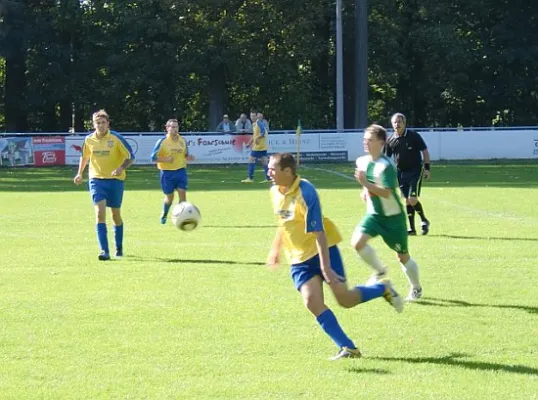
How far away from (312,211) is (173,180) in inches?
419

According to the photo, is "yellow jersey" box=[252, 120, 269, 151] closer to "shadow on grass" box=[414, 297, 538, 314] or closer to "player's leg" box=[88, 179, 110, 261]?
"player's leg" box=[88, 179, 110, 261]

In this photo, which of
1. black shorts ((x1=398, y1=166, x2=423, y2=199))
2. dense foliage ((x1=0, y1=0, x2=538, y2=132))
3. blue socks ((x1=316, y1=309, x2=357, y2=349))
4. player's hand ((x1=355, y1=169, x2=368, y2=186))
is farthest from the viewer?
dense foliage ((x1=0, y1=0, x2=538, y2=132))

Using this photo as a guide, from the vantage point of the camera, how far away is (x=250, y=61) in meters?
49.3

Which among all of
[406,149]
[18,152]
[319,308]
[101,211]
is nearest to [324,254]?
[319,308]

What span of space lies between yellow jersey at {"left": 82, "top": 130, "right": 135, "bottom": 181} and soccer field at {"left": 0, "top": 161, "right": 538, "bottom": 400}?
3.74 ft

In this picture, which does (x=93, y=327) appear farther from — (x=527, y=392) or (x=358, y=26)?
(x=358, y=26)

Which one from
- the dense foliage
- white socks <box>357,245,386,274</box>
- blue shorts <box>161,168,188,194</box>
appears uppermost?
the dense foliage

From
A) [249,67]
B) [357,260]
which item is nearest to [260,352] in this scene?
[357,260]

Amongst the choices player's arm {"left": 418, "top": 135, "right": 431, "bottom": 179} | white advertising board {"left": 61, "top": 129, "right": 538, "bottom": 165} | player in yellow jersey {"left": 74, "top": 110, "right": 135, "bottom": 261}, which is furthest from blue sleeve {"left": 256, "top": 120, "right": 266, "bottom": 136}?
player in yellow jersey {"left": 74, "top": 110, "right": 135, "bottom": 261}

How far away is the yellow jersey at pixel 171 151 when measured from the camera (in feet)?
58.0

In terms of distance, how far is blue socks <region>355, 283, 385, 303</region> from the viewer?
811 centimetres

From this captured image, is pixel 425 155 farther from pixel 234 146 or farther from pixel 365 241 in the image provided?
pixel 234 146

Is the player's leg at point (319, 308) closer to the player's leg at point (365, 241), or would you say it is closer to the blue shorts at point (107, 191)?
the player's leg at point (365, 241)

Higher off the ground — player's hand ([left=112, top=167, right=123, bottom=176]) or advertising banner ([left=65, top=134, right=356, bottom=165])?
player's hand ([left=112, top=167, right=123, bottom=176])
